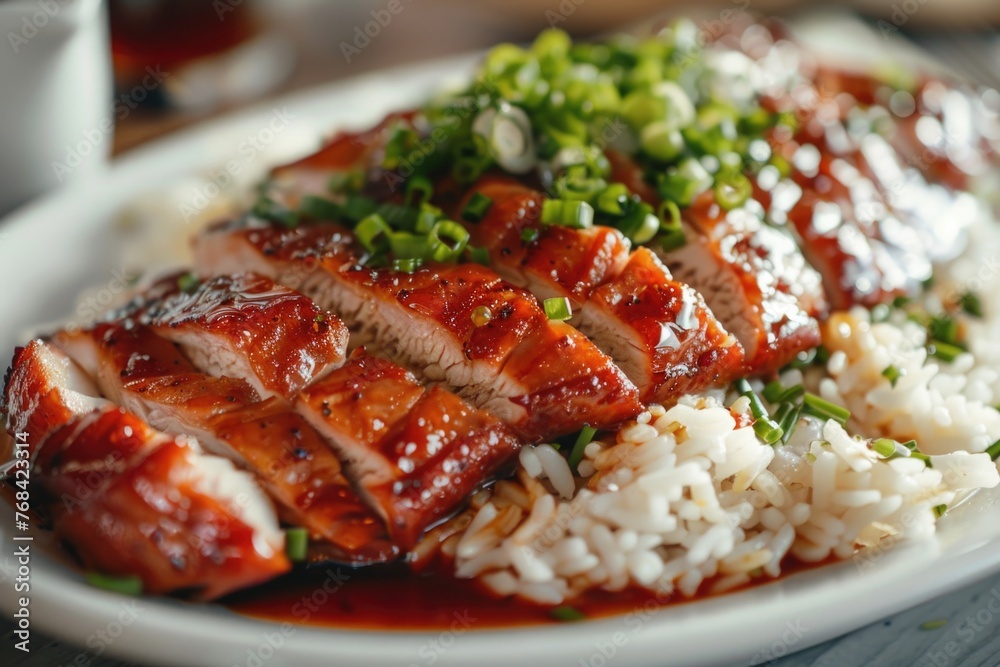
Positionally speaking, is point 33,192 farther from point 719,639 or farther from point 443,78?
point 719,639

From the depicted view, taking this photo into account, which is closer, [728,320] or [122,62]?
[728,320]

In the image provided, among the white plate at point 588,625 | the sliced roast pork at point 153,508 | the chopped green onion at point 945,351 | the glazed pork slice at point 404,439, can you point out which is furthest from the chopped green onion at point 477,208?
the chopped green onion at point 945,351

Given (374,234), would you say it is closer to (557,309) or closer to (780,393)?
(557,309)

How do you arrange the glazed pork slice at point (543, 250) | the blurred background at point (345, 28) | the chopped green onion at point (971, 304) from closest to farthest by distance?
the glazed pork slice at point (543, 250), the chopped green onion at point (971, 304), the blurred background at point (345, 28)

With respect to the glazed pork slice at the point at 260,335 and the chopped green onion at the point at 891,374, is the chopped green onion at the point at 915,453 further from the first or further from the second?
the glazed pork slice at the point at 260,335

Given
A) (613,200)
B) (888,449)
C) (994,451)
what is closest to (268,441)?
(613,200)

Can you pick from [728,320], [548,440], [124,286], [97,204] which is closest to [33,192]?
[97,204]

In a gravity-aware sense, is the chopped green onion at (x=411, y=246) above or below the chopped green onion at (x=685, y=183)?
below

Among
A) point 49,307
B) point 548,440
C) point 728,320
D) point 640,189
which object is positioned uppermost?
point 640,189
